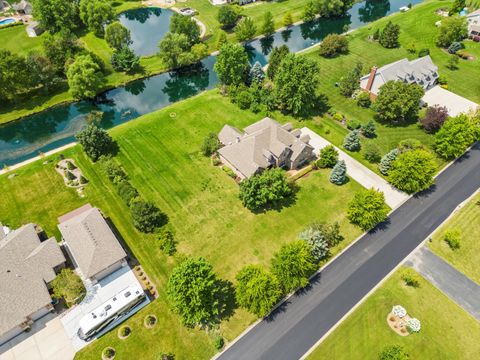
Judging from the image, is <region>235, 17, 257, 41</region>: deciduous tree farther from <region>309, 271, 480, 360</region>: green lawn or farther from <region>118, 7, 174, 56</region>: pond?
<region>309, 271, 480, 360</region>: green lawn

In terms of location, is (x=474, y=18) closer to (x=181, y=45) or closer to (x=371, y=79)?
(x=371, y=79)

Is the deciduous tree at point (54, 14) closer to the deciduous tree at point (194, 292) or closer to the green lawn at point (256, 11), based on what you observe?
the green lawn at point (256, 11)

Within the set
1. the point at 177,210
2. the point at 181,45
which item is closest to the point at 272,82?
the point at 181,45

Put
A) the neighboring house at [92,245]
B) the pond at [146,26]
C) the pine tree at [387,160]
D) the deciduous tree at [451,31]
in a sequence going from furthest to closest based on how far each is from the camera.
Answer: the pond at [146,26]
the deciduous tree at [451,31]
the pine tree at [387,160]
the neighboring house at [92,245]

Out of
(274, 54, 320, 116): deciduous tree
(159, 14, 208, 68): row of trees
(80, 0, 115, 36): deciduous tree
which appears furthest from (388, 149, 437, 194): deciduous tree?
(80, 0, 115, 36): deciduous tree

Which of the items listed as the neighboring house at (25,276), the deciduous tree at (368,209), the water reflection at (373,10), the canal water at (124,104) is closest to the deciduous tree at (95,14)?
the canal water at (124,104)

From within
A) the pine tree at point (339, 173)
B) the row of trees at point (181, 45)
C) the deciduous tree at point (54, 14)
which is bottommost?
the pine tree at point (339, 173)

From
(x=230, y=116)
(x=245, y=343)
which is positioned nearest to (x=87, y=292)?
(x=245, y=343)
